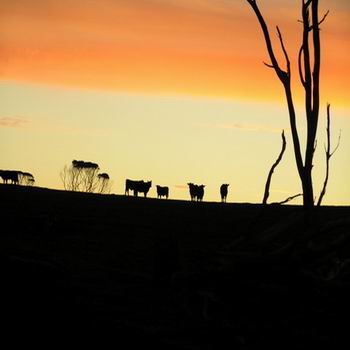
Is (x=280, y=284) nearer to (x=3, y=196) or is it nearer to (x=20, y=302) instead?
(x=20, y=302)

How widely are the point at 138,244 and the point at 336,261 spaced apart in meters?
7.11

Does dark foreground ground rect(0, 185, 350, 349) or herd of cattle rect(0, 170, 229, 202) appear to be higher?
herd of cattle rect(0, 170, 229, 202)

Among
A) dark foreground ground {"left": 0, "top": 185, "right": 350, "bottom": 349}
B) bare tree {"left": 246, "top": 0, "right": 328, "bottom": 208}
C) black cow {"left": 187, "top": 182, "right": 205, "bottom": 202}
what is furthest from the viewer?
black cow {"left": 187, "top": 182, "right": 205, "bottom": 202}

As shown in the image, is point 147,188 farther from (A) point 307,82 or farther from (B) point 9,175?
(A) point 307,82

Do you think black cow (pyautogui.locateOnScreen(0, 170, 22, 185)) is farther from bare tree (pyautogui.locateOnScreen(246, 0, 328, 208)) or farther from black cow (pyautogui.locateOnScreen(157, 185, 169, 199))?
bare tree (pyautogui.locateOnScreen(246, 0, 328, 208))

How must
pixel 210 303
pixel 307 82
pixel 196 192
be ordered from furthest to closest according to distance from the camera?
pixel 196 192, pixel 307 82, pixel 210 303

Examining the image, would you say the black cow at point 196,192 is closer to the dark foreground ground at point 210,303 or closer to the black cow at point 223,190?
the black cow at point 223,190

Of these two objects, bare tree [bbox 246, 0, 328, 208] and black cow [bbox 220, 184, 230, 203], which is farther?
black cow [bbox 220, 184, 230, 203]

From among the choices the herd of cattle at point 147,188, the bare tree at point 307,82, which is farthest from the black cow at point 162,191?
the bare tree at point 307,82

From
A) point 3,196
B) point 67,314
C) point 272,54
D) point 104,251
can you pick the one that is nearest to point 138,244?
point 104,251

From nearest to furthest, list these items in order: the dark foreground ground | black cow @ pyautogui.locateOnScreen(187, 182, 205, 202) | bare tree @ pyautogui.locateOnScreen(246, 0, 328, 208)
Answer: the dark foreground ground, bare tree @ pyautogui.locateOnScreen(246, 0, 328, 208), black cow @ pyautogui.locateOnScreen(187, 182, 205, 202)

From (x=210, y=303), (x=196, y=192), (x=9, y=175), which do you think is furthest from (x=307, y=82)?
(x=9, y=175)

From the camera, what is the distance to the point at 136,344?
21.6 ft

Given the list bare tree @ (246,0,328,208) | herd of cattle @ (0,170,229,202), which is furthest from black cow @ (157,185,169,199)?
bare tree @ (246,0,328,208)
